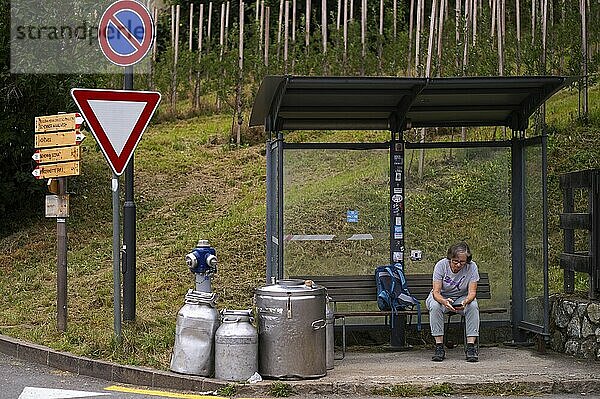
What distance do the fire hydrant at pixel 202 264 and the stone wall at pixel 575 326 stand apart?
145 inches

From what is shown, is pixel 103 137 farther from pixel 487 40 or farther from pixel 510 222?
pixel 487 40

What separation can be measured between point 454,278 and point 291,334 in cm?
227

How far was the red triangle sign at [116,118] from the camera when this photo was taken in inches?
374

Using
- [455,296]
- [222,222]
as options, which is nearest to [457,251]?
[455,296]

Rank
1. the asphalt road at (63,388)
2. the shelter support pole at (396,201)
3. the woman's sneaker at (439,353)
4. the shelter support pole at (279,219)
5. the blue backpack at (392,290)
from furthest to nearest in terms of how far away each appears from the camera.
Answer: the shelter support pole at (396,201) → the blue backpack at (392,290) → the shelter support pole at (279,219) → the woman's sneaker at (439,353) → the asphalt road at (63,388)

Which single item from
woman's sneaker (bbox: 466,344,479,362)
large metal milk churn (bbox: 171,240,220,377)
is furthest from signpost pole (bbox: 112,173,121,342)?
woman's sneaker (bbox: 466,344,479,362)

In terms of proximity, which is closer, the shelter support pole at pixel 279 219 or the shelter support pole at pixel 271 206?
the shelter support pole at pixel 279 219

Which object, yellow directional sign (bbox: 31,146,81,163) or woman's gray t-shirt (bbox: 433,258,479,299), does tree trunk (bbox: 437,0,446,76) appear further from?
yellow directional sign (bbox: 31,146,81,163)

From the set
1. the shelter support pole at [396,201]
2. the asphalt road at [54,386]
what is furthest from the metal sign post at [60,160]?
the shelter support pole at [396,201]

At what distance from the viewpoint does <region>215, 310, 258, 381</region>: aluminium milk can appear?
8.59 meters

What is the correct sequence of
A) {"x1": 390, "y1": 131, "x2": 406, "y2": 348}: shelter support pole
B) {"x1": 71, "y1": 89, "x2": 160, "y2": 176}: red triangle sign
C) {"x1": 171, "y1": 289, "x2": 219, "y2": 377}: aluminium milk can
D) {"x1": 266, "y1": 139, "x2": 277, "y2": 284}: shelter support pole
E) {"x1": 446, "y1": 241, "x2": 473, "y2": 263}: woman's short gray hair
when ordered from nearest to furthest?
{"x1": 171, "y1": 289, "x2": 219, "y2": 377}: aluminium milk can
{"x1": 71, "y1": 89, "x2": 160, "y2": 176}: red triangle sign
{"x1": 446, "y1": 241, "x2": 473, "y2": 263}: woman's short gray hair
{"x1": 266, "y1": 139, "x2": 277, "y2": 284}: shelter support pole
{"x1": 390, "y1": 131, "x2": 406, "y2": 348}: shelter support pole

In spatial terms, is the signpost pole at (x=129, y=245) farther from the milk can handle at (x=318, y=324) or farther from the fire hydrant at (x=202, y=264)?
the milk can handle at (x=318, y=324)

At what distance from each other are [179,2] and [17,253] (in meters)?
17.7

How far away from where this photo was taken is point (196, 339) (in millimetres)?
8758
